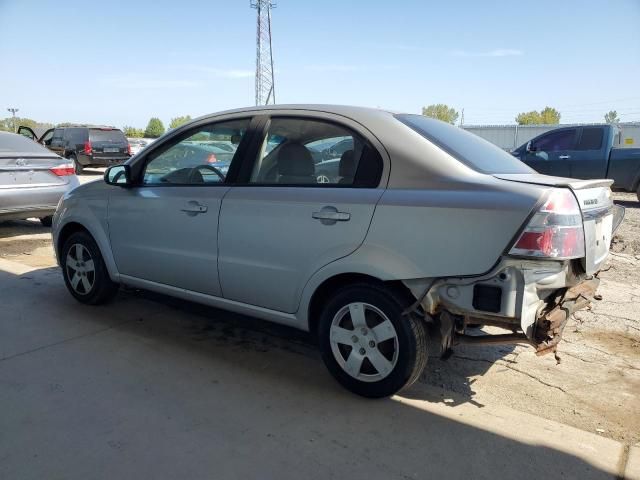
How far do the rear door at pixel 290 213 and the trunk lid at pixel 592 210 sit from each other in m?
0.81

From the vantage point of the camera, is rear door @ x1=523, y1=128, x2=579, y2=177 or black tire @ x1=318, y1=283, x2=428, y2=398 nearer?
black tire @ x1=318, y1=283, x2=428, y2=398

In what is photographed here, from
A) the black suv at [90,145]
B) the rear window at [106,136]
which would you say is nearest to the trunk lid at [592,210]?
the black suv at [90,145]

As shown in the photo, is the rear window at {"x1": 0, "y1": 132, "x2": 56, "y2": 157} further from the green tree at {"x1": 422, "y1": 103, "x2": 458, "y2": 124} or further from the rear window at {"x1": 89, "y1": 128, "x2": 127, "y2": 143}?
the green tree at {"x1": 422, "y1": 103, "x2": 458, "y2": 124}

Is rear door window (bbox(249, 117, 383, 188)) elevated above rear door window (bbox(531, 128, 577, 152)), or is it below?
below

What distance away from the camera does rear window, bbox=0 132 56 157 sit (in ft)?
24.2

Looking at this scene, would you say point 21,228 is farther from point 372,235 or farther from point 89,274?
point 372,235

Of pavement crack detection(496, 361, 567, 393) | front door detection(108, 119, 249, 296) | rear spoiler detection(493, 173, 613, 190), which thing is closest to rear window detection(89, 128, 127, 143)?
front door detection(108, 119, 249, 296)

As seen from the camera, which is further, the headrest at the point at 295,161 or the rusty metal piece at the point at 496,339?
the headrest at the point at 295,161

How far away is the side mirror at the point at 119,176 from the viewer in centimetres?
414

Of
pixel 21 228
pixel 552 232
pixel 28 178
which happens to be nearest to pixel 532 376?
pixel 552 232

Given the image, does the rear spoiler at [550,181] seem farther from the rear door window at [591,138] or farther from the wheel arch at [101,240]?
the rear door window at [591,138]

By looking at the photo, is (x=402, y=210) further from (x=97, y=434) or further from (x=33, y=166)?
(x=33, y=166)

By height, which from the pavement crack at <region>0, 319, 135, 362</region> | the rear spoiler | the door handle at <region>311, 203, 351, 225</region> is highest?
the rear spoiler

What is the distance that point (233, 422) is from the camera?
2820 millimetres
